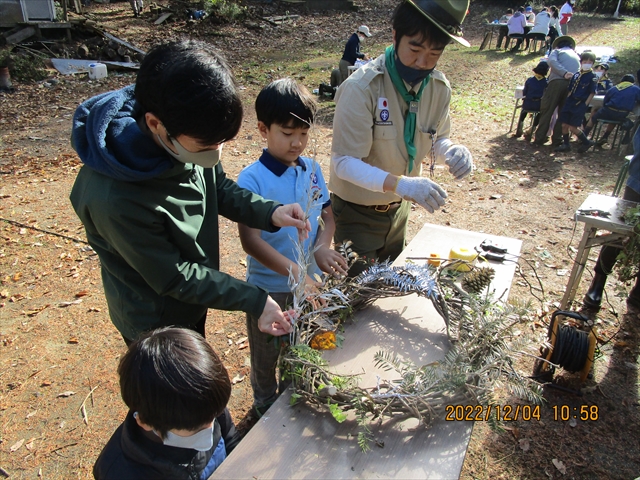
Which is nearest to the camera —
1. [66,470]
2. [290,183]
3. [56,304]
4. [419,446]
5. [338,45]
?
[419,446]

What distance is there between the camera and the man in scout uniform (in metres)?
2.14

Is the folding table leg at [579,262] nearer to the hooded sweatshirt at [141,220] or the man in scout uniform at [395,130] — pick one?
the man in scout uniform at [395,130]

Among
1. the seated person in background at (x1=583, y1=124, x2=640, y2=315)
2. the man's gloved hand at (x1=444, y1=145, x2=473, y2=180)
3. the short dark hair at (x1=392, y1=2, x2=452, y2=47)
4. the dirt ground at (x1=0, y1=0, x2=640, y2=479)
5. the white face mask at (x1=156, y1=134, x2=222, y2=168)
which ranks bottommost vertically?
the dirt ground at (x1=0, y1=0, x2=640, y2=479)

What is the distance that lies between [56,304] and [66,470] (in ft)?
5.90

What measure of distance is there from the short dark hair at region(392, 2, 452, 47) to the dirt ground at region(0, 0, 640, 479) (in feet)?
4.15

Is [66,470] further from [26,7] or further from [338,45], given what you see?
[338,45]

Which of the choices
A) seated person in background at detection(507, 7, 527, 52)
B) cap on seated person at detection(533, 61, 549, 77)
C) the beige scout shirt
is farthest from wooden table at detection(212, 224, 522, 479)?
seated person in background at detection(507, 7, 527, 52)

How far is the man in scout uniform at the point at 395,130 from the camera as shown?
7.01ft

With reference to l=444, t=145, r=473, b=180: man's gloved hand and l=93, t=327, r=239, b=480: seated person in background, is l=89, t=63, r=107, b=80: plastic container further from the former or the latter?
l=93, t=327, r=239, b=480: seated person in background

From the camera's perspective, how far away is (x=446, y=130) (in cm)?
266

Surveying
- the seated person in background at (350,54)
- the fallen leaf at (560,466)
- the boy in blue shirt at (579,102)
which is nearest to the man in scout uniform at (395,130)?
the fallen leaf at (560,466)

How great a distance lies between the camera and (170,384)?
4.38ft

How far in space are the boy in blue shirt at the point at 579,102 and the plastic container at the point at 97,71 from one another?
10.3 m

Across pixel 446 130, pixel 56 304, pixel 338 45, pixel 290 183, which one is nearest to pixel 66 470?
pixel 56 304
